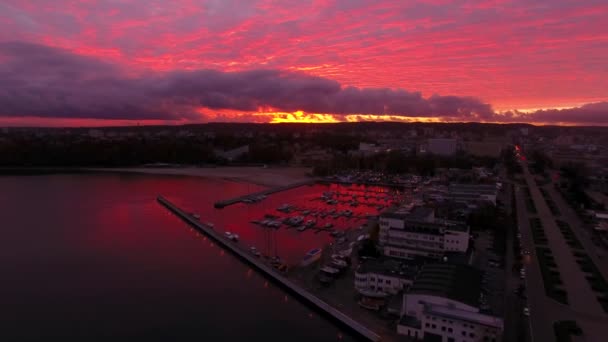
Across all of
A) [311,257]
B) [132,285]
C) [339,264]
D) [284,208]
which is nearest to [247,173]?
[284,208]

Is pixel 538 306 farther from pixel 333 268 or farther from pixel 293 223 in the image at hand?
pixel 293 223

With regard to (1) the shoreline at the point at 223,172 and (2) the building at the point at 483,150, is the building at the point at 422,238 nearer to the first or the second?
(1) the shoreline at the point at 223,172

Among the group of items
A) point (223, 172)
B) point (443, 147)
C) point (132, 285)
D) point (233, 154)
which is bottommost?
point (132, 285)

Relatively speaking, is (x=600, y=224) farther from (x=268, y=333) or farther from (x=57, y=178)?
(x=57, y=178)

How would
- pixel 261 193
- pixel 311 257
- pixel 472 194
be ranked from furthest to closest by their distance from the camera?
pixel 261 193
pixel 472 194
pixel 311 257

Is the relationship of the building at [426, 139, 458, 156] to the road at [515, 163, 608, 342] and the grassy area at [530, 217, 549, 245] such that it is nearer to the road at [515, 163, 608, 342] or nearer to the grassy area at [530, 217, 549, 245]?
the grassy area at [530, 217, 549, 245]
